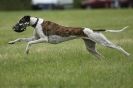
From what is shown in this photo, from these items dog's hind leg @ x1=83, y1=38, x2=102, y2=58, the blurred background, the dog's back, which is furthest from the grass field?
the blurred background

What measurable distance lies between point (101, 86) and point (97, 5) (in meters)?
45.1

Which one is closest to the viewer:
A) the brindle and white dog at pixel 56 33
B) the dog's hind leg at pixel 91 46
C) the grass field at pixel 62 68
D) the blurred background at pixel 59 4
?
the grass field at pixel 62 68

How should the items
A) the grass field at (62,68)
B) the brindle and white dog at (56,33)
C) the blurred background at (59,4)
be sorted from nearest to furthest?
the grass field at (62,68) → the brindle and white dog at (56,33) → the blurred background at (59,4)

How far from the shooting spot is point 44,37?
1458 centimetres

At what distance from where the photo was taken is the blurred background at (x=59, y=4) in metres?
52.3

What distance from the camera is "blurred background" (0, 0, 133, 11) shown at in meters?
52.3

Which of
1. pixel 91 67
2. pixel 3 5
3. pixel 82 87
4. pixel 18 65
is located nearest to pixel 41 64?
pixel 18 65

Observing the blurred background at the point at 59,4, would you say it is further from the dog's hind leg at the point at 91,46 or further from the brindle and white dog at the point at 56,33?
the brindle and white dog at the point at 56,33

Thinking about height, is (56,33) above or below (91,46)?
above

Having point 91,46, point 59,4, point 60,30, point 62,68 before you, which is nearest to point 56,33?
point 60,30

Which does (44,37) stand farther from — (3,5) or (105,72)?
(3,5)

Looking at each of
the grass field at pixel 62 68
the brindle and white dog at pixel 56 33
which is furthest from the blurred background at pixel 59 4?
the brindle and white dog at pixel 56 33

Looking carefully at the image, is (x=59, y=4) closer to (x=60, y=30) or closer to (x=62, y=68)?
(x=60, y=30)

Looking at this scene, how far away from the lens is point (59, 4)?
55.6 metres
